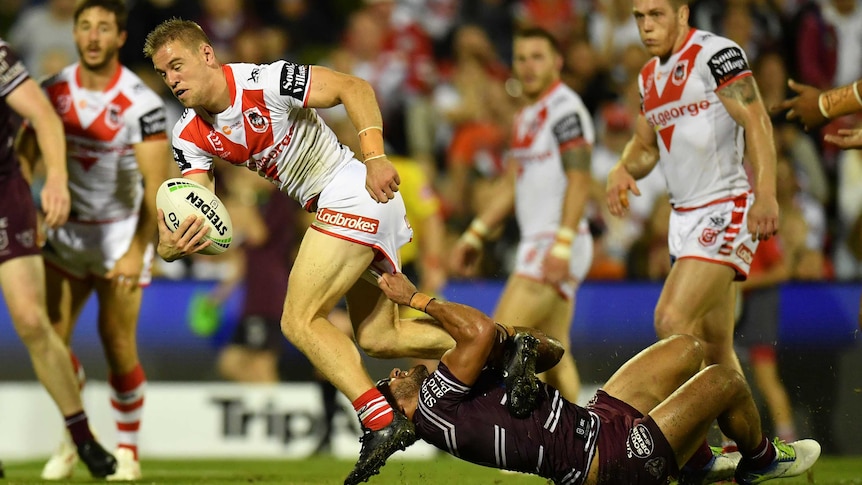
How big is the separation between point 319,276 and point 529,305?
2.92m

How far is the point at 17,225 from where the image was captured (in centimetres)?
753

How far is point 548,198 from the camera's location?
9.18 m

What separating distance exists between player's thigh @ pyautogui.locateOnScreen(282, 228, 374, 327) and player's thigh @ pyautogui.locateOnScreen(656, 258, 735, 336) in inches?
77.5

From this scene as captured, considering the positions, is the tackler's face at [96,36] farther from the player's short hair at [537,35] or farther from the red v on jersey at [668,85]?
the red v on jersey at [668,85]

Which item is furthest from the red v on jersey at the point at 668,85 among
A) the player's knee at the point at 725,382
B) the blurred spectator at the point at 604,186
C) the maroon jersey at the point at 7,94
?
the blurred spectator at the point at 604,186

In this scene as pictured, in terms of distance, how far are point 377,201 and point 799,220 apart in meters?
6.60

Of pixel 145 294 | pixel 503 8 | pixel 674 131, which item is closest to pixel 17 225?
pixel 145 294

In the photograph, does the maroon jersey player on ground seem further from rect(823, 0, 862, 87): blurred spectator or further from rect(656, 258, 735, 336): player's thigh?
rect(823, 0, 862, 87): blurred spectator

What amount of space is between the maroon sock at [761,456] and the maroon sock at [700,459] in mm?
216

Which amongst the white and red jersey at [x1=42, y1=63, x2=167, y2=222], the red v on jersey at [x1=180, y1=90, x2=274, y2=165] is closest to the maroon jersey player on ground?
the red v on jersey at [x1=180, y1=90, x2=274, y2=165]

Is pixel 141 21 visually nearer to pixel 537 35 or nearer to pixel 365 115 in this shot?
pixel 537 35

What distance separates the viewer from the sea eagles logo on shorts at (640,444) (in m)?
5.60

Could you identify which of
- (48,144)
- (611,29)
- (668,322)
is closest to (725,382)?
(668,322)

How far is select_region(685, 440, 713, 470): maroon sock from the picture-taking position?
6.27 m
